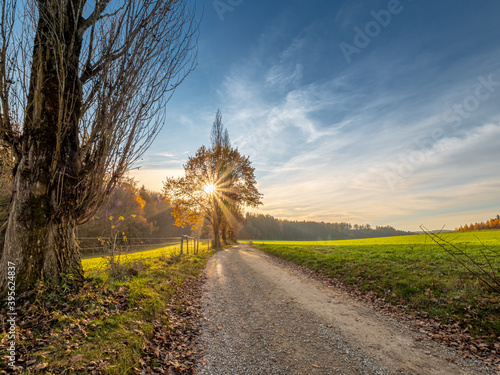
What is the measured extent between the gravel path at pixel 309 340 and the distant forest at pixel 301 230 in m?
81.8

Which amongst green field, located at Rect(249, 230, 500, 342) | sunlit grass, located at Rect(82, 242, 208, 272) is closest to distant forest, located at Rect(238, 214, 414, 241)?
sunlit grass, located at Rect(82, 242, 208, 272)

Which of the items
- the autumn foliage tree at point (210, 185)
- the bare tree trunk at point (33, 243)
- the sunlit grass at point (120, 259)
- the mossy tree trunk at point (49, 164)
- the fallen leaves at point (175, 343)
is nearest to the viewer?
the fallen leaves at point (175, 343)

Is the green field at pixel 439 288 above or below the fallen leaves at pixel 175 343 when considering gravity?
above

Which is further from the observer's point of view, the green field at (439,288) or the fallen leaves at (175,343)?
the green field at (439,288)

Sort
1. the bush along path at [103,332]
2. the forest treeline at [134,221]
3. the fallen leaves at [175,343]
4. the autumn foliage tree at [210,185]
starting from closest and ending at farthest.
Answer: the bush along path at [103,332] < the fallen leaves at [175,343] < the forest treeline at [134,221] < the autumn foliage tree at [210,185]

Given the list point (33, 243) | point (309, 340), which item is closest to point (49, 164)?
point (33, 243)

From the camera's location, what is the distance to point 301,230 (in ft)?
360

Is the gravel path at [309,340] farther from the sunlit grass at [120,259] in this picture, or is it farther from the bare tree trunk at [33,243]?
the sunlit grass at [120,259]

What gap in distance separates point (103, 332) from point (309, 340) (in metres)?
3.69

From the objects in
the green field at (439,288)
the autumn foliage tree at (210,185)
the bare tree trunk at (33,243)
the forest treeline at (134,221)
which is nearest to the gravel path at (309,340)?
the green field at (439,288)

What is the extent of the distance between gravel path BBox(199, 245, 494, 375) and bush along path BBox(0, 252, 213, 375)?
610mm

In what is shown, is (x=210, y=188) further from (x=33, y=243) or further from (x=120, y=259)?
(x=33, y=243)

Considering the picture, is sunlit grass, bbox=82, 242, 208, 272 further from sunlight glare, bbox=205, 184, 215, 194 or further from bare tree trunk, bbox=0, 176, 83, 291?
sunlight glare, bbox=205, 184, 215, 194

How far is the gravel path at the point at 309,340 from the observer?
3.79 meters
